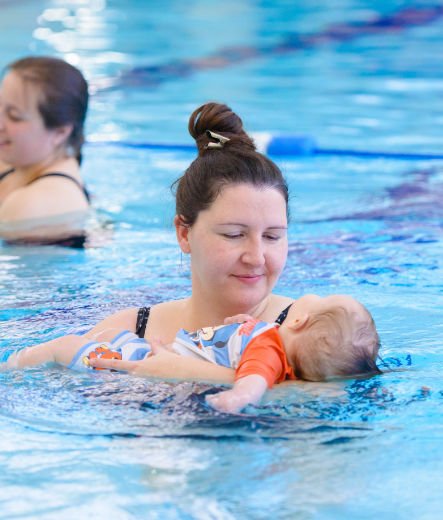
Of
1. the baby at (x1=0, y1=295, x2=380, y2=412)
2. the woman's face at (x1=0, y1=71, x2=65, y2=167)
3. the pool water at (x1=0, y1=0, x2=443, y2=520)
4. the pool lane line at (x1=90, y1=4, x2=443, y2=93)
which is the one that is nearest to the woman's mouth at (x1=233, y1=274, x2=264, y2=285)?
the baby at (x1=0, y1=295, x2=380, y2=412)

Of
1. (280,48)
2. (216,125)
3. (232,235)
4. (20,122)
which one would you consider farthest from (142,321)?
(280,48)

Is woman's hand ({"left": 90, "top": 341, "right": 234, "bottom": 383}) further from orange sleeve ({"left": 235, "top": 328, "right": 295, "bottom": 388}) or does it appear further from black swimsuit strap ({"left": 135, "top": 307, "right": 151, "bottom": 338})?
black swimsuit strap ({"left": 135, "top": 307, "right": 151, "bottom": 338})

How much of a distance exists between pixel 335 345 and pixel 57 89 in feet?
10.2

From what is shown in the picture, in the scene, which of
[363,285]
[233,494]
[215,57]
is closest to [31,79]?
[363,285]

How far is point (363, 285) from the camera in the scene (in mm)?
4371

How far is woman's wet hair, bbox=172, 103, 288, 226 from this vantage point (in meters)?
3.06

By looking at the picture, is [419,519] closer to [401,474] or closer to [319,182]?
[401,474]

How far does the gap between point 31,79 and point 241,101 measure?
4.43 meters

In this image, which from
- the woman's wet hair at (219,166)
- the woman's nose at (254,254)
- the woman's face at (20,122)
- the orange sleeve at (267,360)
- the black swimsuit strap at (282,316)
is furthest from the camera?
the woman's face at (20,122)

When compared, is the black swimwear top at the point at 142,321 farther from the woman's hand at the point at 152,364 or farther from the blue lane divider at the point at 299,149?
the blue lane divider at the point at 299,149

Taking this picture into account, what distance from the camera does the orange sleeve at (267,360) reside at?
2.71 metres

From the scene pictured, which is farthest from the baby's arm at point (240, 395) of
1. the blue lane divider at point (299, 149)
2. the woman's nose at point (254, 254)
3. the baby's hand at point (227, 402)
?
the blue lane divider at point (299, 149)

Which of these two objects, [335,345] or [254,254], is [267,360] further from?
[254,254]

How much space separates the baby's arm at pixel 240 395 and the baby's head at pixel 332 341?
22 centimetres
